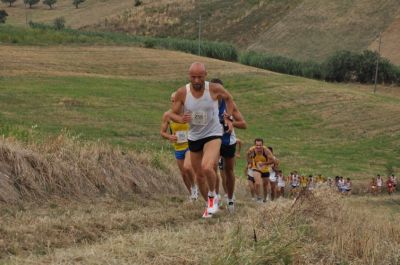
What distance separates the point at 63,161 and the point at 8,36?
52.6 metres

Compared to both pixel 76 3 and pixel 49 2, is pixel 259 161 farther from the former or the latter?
pixel 49 2

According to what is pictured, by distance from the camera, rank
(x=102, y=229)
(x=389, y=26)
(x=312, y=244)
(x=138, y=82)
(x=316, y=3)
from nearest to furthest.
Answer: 1. (x=312, y=244)
2. (x=102, y=229)
3. (x=138, y=82)
4. (x=389, y=26)
5. (x=316, y=3)

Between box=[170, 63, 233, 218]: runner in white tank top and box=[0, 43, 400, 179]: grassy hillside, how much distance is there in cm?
1558

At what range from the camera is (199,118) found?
9.09m

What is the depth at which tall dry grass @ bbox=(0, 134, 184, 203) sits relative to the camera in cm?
954

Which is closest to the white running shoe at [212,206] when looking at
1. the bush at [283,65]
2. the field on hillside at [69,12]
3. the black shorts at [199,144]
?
the black shorts at [199,144]

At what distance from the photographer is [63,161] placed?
10.4 meters

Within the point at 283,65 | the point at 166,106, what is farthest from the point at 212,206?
the point at 283,65

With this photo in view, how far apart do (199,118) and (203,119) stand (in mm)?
53

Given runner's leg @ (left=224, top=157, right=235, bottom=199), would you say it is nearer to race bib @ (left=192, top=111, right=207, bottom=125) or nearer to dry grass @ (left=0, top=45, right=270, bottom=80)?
race bib @ (left=192, top=111, right=207, bottom=125)

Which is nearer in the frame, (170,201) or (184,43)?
(170,201)

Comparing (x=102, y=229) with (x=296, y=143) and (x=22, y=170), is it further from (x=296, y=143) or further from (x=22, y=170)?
(x=296, y=143)

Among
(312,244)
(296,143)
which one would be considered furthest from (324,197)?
(296,143)

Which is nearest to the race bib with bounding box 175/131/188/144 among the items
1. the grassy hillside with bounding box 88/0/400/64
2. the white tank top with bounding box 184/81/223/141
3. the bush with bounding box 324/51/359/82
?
the white tank top with bounding box 184/81/223/141
